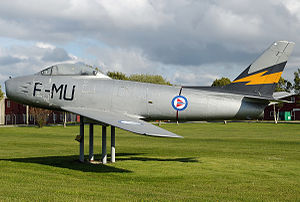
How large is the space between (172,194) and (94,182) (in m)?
3.15

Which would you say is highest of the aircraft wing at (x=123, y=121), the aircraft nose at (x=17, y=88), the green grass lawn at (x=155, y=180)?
the aircraft nose at (x=17, y=88)

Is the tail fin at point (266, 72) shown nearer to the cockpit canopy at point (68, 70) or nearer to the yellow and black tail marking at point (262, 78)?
the yellow and black tail marking at point (262, 78)

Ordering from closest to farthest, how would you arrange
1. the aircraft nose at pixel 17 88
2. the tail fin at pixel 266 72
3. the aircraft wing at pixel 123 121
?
the aircraft wing at pixel 123 121 → the tail fin at pixel 266 72 → the aircraft nose at pixel 17 88

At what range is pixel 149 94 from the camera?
15.9 meters

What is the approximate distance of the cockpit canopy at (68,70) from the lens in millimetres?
16484

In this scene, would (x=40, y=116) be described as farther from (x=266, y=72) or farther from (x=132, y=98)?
(x=266, y=72)

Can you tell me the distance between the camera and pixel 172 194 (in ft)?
34.1

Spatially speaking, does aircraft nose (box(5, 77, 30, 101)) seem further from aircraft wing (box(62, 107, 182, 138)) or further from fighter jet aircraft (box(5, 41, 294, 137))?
aircraft wing (box(62, 107, 182, 138))

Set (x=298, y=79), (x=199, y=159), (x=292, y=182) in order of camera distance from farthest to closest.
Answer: (x=298, y=79) < (x=199, y=159) < (x=292, y=182)

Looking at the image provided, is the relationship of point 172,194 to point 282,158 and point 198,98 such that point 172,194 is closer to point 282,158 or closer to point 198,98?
point 198,98

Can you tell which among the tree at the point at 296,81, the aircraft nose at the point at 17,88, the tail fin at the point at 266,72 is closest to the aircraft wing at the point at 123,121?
→ the aircraft nose at the point at 17,88

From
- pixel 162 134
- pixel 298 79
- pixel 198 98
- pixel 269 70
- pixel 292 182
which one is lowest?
pixel 292 182

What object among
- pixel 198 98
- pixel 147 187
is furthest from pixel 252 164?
pixel 147 187

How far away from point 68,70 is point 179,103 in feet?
17.5
